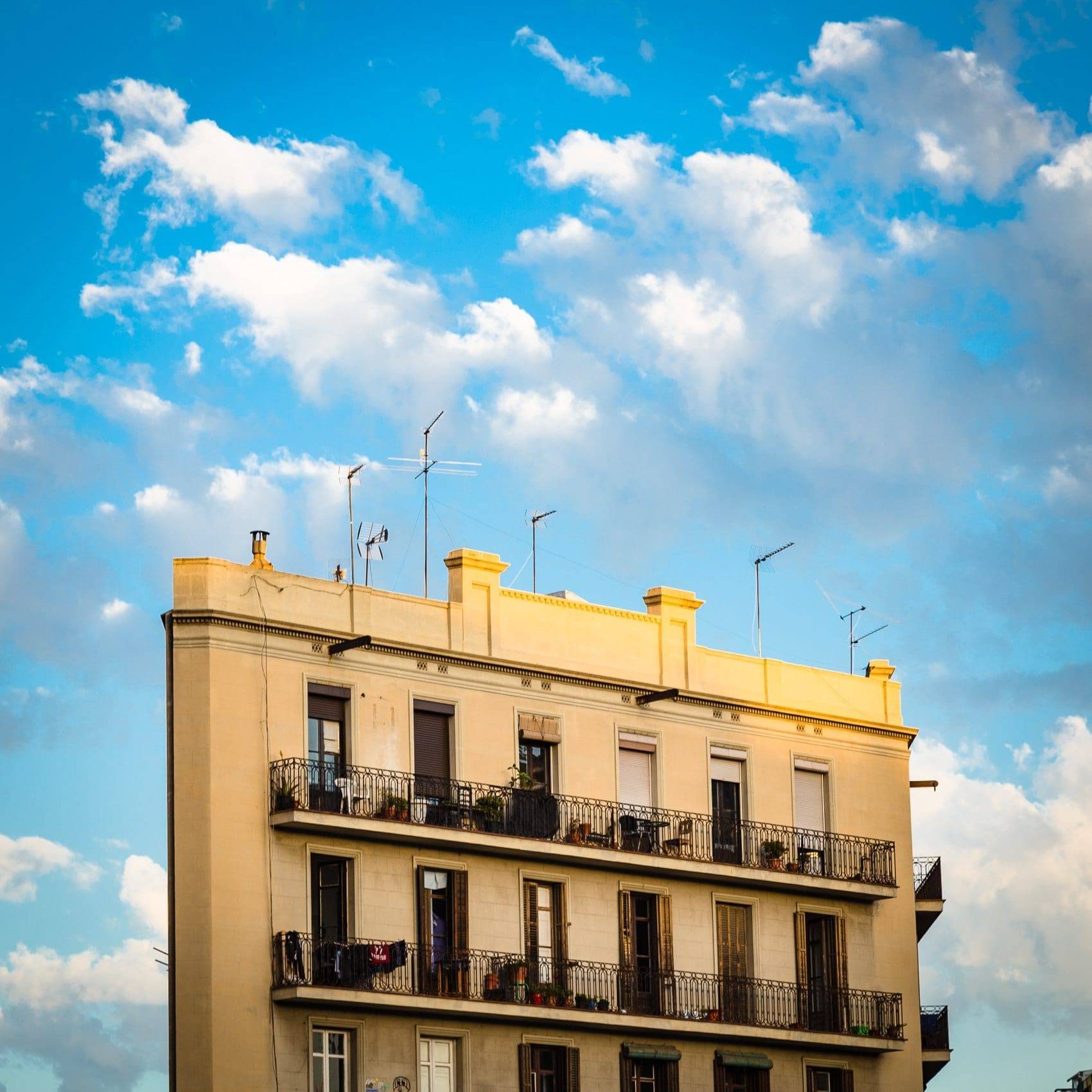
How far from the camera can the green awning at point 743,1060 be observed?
60094 mm

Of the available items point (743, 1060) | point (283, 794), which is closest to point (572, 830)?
point (743, 1060)

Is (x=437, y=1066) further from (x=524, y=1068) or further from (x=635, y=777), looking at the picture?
(x=635, y=777)

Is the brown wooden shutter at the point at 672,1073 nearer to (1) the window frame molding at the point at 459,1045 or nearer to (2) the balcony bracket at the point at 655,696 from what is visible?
(1) the window frame molding at the point at 459,1045

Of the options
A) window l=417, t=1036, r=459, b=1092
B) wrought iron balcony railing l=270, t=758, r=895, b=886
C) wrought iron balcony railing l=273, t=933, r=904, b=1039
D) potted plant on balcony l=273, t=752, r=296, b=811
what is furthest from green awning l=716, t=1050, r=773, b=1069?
potted plant on balcony l=273, t=752, r=296, b=811

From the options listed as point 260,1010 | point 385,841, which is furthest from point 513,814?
point 260,1010

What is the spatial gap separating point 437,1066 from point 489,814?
17.3ft

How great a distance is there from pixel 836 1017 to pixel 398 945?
40.1 ft

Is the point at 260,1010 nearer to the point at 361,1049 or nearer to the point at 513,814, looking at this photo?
the point at 361,1049

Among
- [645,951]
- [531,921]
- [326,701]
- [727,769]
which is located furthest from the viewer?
[727,769]

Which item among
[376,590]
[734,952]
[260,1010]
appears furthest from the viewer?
[734,952]

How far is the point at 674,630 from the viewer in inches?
2462

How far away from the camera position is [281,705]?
5547 centimetres

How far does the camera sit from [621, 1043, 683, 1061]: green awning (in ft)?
192

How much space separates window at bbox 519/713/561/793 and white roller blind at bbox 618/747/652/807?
1772 mm
